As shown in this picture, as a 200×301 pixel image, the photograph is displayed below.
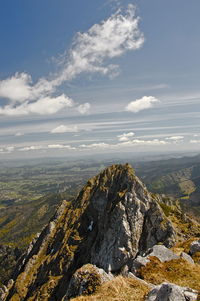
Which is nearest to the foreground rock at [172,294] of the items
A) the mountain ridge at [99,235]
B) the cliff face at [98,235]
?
the cliff face at [98,235]

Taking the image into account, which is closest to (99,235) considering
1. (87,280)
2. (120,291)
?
(87,280)

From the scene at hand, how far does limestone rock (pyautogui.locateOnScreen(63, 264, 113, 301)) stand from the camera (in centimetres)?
2148

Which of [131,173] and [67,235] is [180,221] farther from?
[67,235]

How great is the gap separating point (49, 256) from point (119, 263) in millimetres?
46950

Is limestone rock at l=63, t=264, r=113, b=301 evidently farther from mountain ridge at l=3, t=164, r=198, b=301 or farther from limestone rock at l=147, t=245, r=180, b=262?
mountain ridge at l=3, t=164, r=198, b=301

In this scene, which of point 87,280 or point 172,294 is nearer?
point 172,294

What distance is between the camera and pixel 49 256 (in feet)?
349

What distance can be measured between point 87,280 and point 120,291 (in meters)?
4.30

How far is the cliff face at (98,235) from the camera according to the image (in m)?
78.9

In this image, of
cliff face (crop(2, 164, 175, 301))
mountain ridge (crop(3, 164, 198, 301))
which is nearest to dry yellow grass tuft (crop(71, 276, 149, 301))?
cliff face (crop(2, 164, 175, 301))

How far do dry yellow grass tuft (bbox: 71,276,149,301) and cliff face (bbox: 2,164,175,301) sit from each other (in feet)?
152

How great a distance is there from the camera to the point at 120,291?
19375mm

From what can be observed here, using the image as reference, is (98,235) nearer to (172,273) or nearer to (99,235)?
(99,235)

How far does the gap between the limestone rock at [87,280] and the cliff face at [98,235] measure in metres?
43.7
